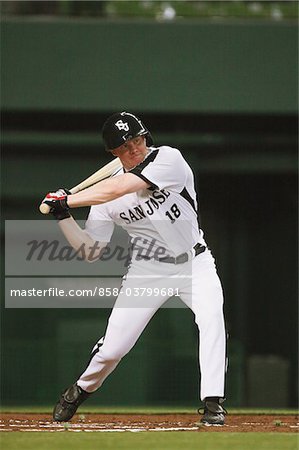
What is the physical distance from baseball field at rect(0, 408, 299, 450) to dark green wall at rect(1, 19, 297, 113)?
3.47 metres

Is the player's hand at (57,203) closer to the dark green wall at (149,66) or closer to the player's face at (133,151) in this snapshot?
the player's face at (133,151)

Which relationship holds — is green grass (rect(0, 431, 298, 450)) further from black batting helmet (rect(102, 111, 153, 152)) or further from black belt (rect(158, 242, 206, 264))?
black batting helmet (rect(102, 111, 153, 152))

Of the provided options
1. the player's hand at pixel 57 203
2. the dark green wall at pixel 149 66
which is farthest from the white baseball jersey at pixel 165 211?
the dark green wall at pixel 149 66

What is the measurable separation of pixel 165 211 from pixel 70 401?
44.6 inches

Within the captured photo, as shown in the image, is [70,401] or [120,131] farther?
[70,401]

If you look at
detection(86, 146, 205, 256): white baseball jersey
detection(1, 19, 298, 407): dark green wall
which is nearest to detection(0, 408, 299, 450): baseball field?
detection(86, 146, 205, 256): white baseball jersey

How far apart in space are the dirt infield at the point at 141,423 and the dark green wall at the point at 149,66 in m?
3.58

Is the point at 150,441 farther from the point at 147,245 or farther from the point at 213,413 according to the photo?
the point at 147,245

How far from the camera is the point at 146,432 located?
5.11 meters

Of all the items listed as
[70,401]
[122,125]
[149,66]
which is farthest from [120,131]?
[149,66]

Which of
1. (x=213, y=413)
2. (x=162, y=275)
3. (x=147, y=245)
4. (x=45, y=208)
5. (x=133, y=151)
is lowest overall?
(x=213, y=413)

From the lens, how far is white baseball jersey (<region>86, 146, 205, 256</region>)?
219 inches

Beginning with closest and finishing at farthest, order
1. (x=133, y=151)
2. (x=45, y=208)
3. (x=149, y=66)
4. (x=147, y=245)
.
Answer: (x=45, y=208)
(x=133, y=151)
(x=147, y=245)
(x=149, y=66)

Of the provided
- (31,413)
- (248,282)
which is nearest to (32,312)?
(248,282)
